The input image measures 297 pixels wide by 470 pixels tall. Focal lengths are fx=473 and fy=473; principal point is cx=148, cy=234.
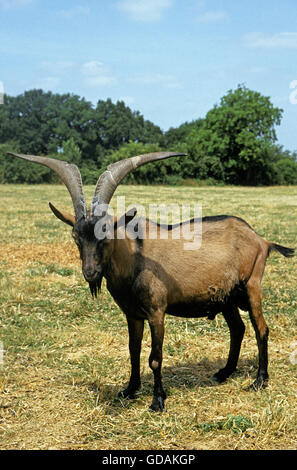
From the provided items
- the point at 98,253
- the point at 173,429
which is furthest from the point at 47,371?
the point at 98,253

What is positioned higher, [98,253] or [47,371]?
[98,253]

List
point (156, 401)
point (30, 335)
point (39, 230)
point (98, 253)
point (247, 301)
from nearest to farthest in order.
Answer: point (98, 253) → point (156, 401) → point (247, 301) → point (30, 335) → point (39, 230)

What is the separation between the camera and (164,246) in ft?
16.3

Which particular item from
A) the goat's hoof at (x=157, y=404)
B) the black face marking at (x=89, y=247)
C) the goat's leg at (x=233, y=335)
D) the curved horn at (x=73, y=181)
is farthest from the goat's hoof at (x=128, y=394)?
the curved horn at (x=73, y=181)

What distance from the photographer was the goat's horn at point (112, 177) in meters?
4.18

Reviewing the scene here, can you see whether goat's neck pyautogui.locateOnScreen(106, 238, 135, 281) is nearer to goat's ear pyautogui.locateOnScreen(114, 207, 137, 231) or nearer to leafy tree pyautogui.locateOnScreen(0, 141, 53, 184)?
goat's ear pyautogui.locateOnScreen(114, 207, 137, 231)

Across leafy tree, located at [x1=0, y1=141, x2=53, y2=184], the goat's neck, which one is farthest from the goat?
leafy tree, located at [x1=0, y1=141, x2=53, y2=184]

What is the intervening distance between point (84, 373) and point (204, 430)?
1.83 metres

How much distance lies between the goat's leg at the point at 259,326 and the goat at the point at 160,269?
0.04 feet

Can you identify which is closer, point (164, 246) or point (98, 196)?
point (98, 196)

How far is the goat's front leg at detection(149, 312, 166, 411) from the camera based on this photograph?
463 centimetres

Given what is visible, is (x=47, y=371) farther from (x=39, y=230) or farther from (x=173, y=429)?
(x=39, y=230)

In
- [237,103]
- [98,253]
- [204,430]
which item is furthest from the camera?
[237,103]

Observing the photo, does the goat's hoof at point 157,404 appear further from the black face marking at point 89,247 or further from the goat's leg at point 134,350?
the black face marking at point 89,247
